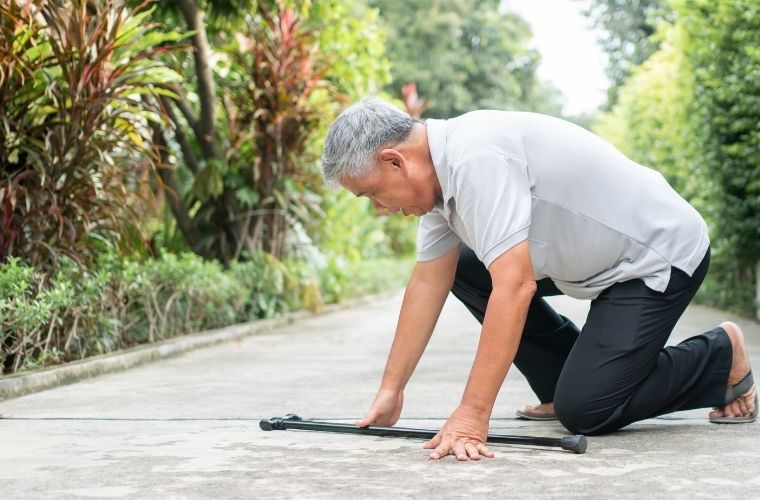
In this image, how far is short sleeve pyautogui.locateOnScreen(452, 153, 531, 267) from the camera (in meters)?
3.35

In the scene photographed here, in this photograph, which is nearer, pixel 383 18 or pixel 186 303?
pixel 186 303

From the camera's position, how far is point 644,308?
12.4ft

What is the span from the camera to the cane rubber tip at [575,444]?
3.46m

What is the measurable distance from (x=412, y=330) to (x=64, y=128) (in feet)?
10.1

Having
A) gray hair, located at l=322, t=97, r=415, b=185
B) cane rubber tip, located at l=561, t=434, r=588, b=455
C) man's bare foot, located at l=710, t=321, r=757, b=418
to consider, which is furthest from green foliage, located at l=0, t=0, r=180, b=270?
man's bare foot, located at l=710, t=321, r=757, b=418

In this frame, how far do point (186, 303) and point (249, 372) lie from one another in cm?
215

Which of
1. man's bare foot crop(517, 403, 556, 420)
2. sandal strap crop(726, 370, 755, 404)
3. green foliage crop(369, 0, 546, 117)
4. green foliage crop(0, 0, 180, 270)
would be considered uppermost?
green foliage crop(369, 0, 546, 117)

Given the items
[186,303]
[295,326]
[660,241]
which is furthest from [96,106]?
[295,326]

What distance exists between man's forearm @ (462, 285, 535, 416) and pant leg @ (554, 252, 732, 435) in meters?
0.52

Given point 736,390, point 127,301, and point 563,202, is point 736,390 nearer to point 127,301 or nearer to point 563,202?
point 563,202

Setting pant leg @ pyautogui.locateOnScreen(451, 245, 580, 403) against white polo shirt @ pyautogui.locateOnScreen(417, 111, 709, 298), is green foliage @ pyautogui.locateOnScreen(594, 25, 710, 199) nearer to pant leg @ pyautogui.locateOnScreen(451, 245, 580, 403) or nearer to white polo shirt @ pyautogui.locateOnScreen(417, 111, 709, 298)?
pant leg @ pyautogui.locateOnScreen(451, 245, 580, 403)

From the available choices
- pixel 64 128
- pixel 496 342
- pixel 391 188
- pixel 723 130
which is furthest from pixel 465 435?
pixel 723 130

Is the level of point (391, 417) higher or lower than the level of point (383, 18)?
lower

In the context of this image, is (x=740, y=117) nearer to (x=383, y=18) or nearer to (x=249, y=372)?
(x=249, y=372)
